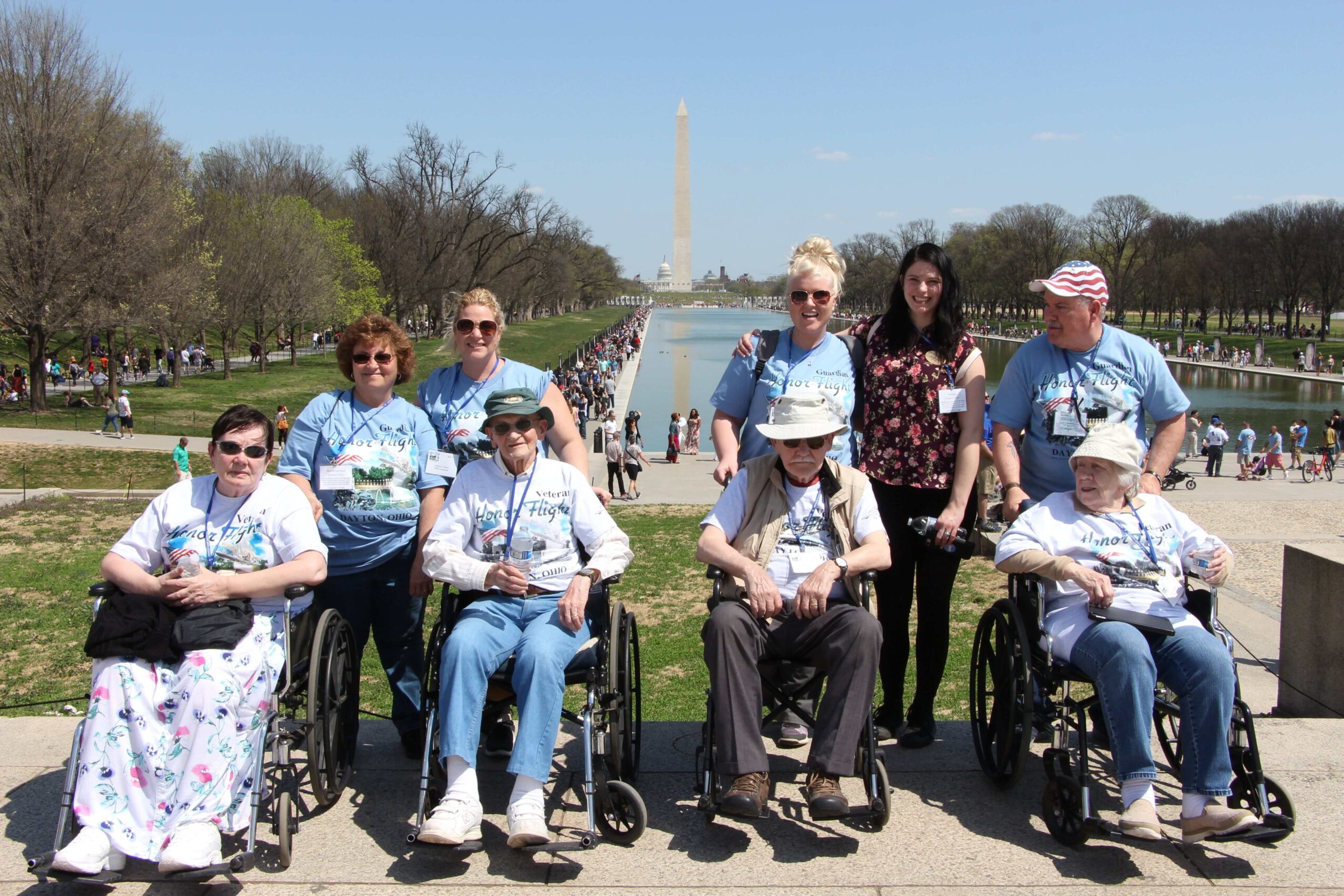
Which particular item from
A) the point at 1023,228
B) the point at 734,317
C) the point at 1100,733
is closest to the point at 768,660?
the point at 1100,733

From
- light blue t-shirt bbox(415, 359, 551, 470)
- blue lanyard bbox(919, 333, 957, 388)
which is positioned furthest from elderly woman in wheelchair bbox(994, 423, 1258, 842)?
light blue t-shirt bbox(415, 359, 551, 470)

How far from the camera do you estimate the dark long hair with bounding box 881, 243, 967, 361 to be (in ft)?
14.6

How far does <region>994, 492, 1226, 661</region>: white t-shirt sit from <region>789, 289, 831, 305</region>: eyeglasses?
1.17 meters

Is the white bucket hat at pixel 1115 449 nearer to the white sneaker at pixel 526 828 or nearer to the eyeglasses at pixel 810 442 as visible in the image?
the eyeglasses at pixel 810 442

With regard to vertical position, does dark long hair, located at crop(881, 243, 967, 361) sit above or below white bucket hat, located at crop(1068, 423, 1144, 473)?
above

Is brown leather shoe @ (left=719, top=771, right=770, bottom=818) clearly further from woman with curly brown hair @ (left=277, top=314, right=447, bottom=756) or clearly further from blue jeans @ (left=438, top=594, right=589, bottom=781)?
woman with curly brown hair @ (left=277, top=314, right=447, bottom=756)

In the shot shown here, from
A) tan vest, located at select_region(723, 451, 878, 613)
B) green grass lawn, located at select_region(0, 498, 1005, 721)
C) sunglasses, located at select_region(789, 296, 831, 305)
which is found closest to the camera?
tan vest, located at select_region(723, 451, 878, 613)

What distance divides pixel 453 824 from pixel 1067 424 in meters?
2.78

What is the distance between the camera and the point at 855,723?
11.8ft

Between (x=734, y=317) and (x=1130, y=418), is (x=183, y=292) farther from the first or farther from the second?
(x=734, y=317)

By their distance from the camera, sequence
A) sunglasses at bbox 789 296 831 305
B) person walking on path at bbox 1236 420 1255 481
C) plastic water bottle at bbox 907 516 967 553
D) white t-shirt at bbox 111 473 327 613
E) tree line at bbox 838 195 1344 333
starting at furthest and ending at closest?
tree line at bbox 838 195 1344 333, person walking on path at bbox 1236 420 1255 481, sunglasses at bbox 789 296 831 305, plastic water bottle at bbox 907 516 967 553, white t-shirt at bbox 111 473 327 613

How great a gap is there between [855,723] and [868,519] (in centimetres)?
82

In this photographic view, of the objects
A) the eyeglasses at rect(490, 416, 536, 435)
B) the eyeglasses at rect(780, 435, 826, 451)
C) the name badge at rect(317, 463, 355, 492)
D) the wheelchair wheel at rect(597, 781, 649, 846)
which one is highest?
the eyeglasses at rect(490, 416, 536, 435)

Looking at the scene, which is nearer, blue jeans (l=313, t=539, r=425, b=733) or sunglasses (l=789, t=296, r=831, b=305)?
sunglasses (l=789, t=296, r=831, b=305)
